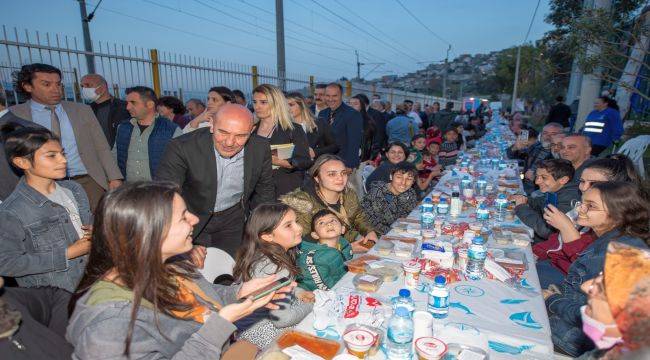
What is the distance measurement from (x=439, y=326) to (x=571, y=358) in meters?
0.82

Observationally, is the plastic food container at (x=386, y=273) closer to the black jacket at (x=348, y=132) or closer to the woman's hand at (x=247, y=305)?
the woman's hand at (x=247, y=305)

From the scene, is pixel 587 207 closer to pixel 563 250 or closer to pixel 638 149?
pixel 563 250

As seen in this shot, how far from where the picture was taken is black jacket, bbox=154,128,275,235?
2688 mm

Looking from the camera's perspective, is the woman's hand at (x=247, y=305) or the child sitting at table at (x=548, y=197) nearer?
the woman's hand at (x=247, y=305)

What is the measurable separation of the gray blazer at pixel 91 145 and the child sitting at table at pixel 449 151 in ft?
19.4

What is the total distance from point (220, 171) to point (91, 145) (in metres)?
1.77

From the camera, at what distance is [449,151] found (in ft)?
24.7

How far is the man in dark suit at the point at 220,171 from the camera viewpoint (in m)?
2.60

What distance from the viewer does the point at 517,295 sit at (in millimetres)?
2012

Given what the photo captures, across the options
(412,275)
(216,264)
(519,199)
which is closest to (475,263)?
(412,275)

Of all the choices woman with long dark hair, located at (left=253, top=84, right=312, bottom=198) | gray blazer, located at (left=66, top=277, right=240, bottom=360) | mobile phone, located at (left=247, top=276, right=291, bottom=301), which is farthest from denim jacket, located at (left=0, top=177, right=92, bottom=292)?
woman with long dark hair, located at (left=253, top=84, right=312, bottom=198)

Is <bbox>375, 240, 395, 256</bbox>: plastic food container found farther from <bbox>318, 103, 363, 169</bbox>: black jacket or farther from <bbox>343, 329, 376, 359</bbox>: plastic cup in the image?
<bbox>318, 103, 363, 169</bbox>: black jacket

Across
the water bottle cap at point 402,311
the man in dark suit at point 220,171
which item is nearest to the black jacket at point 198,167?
the man in dark suit at point 220,171

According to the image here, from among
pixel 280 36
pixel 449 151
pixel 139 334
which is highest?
pixel 280 36
